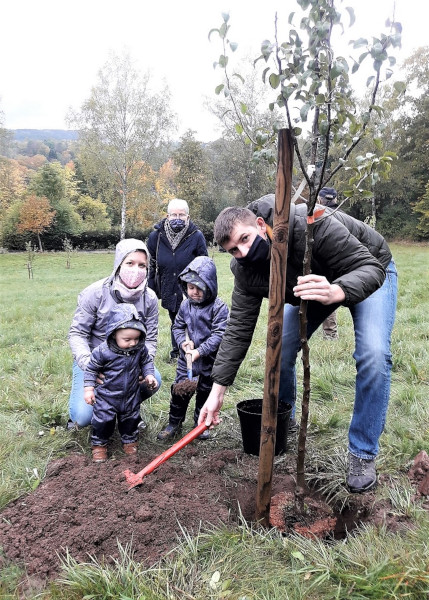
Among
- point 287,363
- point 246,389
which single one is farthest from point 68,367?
point 287,363

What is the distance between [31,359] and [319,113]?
442cm

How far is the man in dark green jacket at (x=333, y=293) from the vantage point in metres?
2.17

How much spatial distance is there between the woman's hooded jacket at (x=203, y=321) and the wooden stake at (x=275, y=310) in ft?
4.67

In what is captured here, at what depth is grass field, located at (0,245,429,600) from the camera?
1.82 meters

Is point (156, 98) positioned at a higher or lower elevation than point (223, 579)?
higher

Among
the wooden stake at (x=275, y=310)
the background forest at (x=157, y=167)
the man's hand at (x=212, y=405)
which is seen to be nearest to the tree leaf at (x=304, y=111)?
the wooden stake at (x=275, y=310)

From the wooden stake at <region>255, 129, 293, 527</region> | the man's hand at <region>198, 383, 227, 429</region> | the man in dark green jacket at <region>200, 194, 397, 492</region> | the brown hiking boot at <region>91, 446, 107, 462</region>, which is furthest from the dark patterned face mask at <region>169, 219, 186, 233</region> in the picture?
the wooden stake at <region>255, 129, 293, 527</region>

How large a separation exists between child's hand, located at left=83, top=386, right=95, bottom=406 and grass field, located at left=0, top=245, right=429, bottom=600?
421mm

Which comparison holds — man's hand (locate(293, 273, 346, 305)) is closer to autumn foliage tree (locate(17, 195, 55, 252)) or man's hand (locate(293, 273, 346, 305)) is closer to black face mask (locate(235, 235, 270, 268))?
black face mask (locate(235, 235, 270, 268))

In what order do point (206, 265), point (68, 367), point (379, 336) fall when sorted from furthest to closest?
point (68, 367) → point (206, 265) → point (379, 336)

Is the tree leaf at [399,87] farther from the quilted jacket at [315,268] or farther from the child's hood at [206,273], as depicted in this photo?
the child's hood at [206,273]

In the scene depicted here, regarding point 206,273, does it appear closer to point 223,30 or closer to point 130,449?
point 130,449

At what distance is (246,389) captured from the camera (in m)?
4.28

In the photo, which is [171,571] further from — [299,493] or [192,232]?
[192,232]
